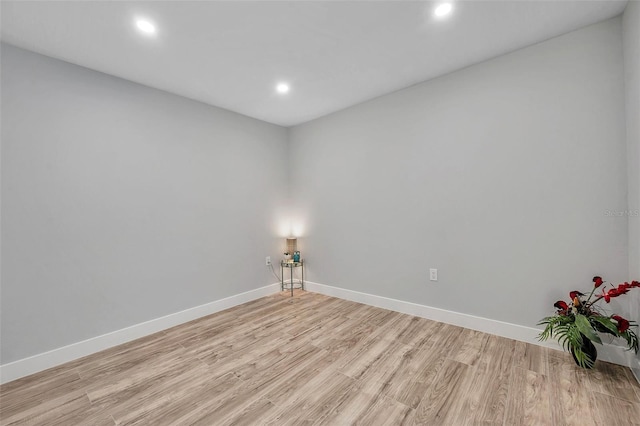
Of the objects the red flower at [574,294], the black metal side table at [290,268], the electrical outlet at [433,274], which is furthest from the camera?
the black metal side table at [290,268]

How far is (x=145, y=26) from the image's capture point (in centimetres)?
185

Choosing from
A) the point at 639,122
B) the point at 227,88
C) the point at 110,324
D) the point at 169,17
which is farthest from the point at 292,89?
the point at 110,324

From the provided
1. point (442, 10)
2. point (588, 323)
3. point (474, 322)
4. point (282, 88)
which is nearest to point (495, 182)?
point (588, 323)

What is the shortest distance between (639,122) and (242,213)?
11.7 feet

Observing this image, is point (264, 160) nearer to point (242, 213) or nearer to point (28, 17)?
point (242, 213)

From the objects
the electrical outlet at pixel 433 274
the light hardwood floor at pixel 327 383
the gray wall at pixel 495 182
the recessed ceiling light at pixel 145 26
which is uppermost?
the recessed ceiling light at pixel 145 26

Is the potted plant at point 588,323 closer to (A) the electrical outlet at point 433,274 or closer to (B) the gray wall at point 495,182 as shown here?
(B) the gray wall at point 495,182

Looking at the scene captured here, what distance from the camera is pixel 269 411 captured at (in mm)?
1562

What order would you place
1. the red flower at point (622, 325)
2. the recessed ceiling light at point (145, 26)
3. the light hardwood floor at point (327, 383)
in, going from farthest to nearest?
the recessed ceiling light at point (145, 26) → the red flower at point (622, 325) → the light hardwood floor at point (327, 383)

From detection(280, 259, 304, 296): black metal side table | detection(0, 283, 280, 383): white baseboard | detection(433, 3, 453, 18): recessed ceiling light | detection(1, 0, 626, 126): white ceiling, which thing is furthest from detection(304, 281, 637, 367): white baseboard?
detection(433, 3, 453, 18): recessed ceiling light

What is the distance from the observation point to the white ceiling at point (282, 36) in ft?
5.69

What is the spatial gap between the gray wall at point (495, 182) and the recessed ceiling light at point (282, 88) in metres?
0.91

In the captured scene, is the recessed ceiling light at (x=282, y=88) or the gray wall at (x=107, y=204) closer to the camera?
the gray wall at (x=107, y=204)

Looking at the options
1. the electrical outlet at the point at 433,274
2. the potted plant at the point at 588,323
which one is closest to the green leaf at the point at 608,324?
the potted plant at the point at 588,323
